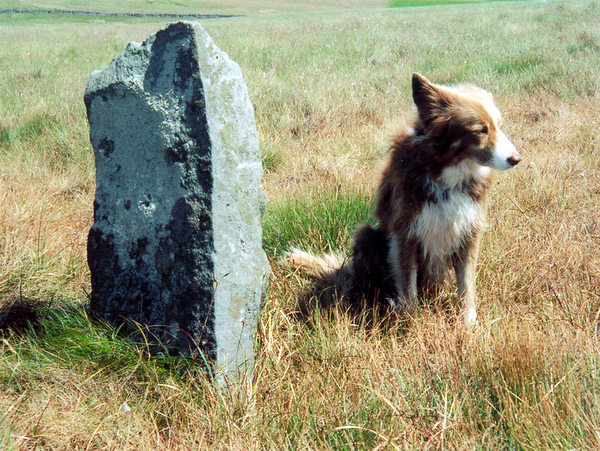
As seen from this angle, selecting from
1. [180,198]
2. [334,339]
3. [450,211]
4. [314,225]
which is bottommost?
[334,339]

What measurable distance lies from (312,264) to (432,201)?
978 mm

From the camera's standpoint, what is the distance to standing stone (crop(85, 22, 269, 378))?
2.27 metres

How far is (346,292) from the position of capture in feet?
10.2

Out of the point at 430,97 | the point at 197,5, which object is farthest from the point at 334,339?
the point at 197,5

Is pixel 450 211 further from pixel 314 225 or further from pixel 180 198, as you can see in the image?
pixel 180 198

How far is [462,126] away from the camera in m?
2.55

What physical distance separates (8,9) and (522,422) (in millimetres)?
53651

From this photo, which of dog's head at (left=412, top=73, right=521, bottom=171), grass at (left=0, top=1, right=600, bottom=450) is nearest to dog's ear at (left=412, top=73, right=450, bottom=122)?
dog's head at (left=412, top=73, right=521, bottom=171)

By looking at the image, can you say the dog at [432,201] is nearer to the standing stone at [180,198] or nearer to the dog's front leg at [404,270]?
the dog's front leg at [404,270]

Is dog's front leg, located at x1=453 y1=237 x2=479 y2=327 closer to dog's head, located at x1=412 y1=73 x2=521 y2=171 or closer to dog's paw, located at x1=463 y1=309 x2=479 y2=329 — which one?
dog's paw, located at x1=463 y1=309 x2=479 y2=329

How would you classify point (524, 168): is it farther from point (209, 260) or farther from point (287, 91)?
point (287, 91)

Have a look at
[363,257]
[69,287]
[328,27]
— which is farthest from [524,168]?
[328,27]

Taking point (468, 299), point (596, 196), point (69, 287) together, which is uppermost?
point (596, 196)

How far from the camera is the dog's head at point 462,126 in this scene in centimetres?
254
